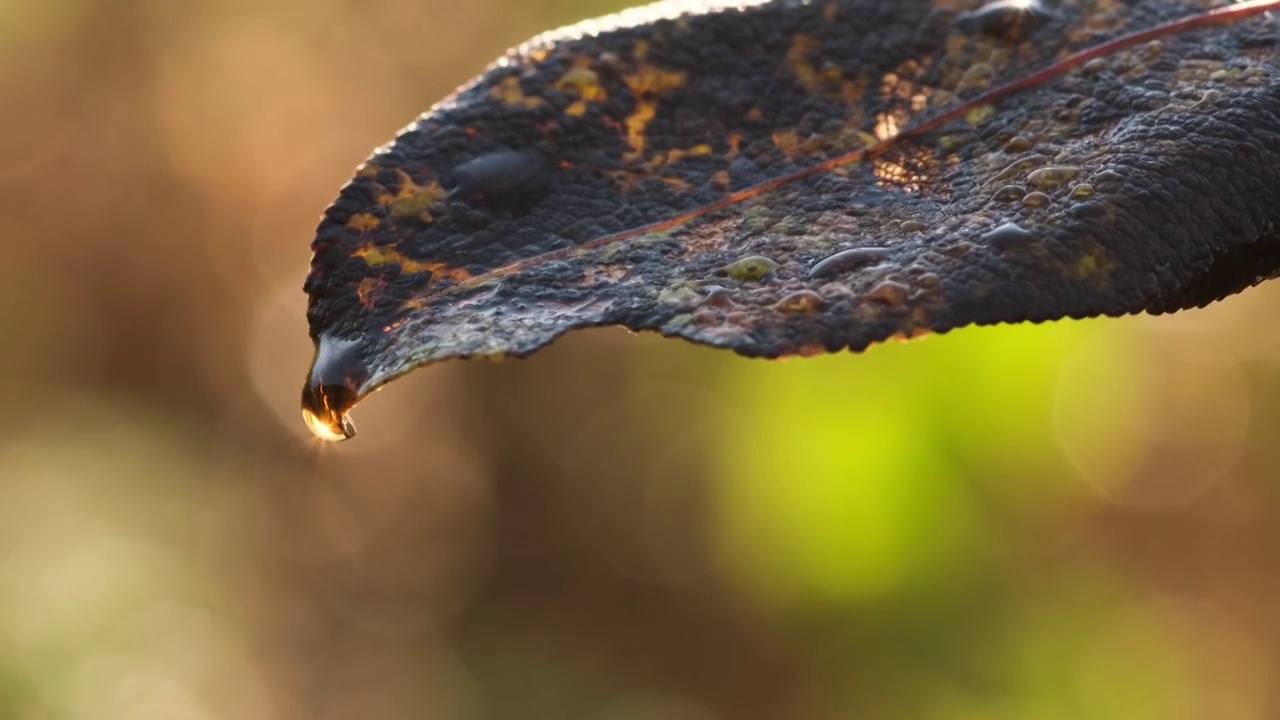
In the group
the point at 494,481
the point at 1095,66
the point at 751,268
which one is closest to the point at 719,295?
the point at 751,268

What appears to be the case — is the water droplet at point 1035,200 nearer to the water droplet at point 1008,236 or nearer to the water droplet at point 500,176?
the water droplet at point 1008,236

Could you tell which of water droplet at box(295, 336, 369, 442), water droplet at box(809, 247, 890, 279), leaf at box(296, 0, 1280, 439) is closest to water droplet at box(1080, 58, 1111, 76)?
leaf at box(296, 0, 1280, 439)

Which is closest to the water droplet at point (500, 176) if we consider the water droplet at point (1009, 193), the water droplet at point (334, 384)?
the water droplet at point (334, 384)

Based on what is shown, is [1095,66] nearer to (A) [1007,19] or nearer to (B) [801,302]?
(A) [1007,19]

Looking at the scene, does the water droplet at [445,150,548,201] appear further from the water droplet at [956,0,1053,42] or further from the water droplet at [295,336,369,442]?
the water droplet at [956,0,1053,42]

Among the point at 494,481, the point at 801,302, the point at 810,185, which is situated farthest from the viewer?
the point at 494,481

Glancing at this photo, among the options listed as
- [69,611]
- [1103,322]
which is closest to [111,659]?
[69,611]
